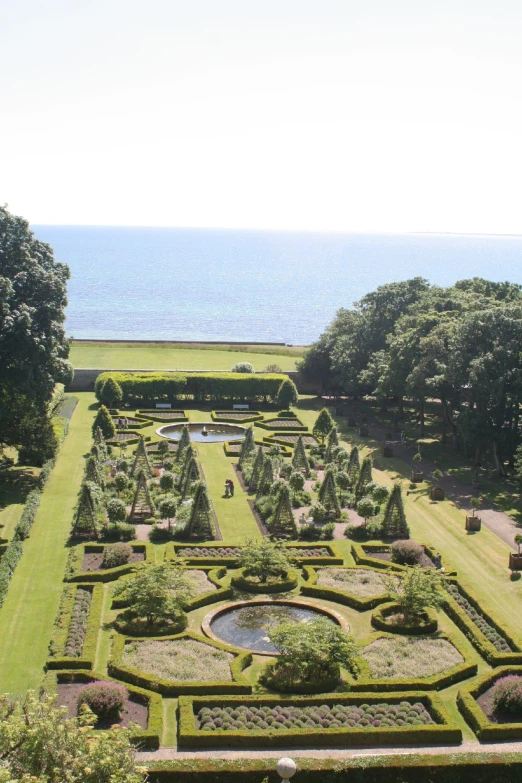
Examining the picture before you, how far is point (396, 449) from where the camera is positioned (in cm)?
5528

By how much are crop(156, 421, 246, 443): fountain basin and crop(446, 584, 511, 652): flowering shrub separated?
2755cm

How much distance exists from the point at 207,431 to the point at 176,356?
26.5 metres

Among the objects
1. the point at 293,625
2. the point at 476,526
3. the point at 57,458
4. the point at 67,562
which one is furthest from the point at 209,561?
the point at 57,458

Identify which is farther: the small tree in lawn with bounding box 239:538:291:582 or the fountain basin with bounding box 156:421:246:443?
the fountain basin with bounding box 156:421:246:443

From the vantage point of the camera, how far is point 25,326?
127 feet

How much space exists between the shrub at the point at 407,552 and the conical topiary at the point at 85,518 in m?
13.0

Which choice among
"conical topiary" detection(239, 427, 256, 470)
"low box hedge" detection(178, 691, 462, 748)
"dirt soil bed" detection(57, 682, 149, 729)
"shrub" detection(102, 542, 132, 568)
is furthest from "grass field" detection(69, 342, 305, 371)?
"low box hedge" detection(178, 691, 462, 748)

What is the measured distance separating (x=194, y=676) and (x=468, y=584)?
1227 cm

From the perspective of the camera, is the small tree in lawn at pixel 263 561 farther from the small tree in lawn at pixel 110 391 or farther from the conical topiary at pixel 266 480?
→ the small tree in lawn at pixel 110 391

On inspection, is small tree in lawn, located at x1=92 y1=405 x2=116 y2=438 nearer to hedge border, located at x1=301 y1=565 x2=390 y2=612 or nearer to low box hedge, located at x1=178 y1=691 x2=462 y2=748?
hedge border, located at x1=301 y1=565 x2=390 y2=612

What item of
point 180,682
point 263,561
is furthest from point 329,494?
point 180,682

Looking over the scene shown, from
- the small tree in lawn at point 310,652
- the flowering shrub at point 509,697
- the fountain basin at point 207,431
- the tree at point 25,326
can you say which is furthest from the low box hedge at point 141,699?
the fountain basin at point 207,431

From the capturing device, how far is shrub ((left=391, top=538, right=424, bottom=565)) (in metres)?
34.2

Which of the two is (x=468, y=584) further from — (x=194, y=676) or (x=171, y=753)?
(x=171, y=753)
